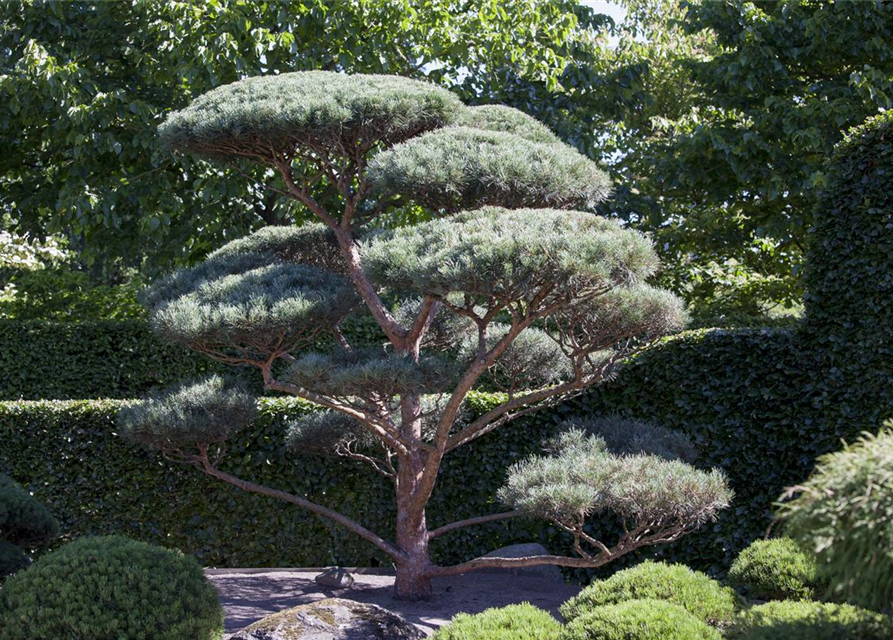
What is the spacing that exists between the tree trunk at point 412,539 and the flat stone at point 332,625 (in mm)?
1048

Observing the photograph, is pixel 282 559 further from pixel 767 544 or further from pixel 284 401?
pixel 767 544

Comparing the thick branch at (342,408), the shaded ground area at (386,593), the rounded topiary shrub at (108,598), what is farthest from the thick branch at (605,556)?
the rounded topiary shrub at (108,598)

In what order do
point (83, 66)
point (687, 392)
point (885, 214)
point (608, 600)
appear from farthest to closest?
point (83, 66), point (687, 392), point (885, 214), point (608, 600)

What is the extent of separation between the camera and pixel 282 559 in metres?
7.32

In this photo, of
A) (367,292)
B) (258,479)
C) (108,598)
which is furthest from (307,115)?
(258,479)

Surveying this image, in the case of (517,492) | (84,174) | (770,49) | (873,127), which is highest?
(770,49)

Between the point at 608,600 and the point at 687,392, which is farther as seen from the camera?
the point at 687,392

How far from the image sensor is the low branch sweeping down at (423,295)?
4684 millimetres

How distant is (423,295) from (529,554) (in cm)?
230

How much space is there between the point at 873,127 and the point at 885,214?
24.1 inches

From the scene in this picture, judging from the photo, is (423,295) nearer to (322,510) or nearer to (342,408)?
(342,408)

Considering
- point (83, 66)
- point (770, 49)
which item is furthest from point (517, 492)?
point (83, 66)

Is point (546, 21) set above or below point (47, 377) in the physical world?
above

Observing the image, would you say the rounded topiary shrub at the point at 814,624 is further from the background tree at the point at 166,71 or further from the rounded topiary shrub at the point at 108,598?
the background tree at the point at 166,71
